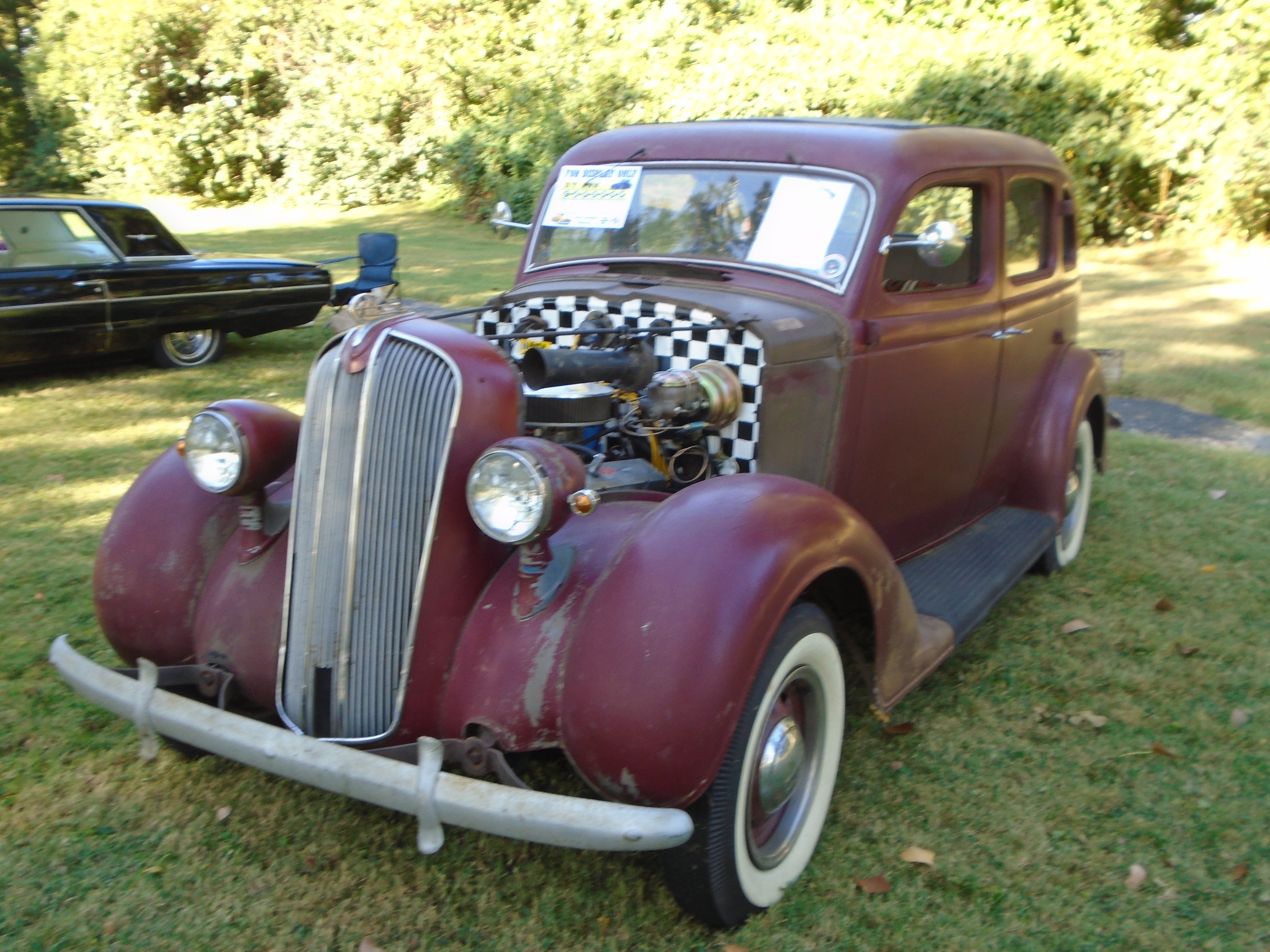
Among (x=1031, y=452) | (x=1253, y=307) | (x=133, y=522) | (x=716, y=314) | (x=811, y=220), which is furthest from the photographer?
(x=1253, y=307)

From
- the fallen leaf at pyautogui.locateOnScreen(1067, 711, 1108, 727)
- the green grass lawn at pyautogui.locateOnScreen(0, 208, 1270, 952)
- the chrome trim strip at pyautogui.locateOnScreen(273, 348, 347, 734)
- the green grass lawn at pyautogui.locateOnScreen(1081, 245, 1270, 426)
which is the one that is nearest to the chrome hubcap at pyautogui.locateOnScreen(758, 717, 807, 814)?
the green grass lawn at pyautogui.locateOnScreen(0, 208, 1270, 952)

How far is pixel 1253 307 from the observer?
1060cm

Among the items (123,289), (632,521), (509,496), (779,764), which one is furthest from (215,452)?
(123,289)

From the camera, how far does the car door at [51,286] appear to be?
6840 millimetres

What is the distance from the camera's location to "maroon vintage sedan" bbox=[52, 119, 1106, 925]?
215 centimetres

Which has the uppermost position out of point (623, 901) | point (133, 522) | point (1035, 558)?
point (133, 522)

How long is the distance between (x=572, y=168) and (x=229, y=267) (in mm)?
5094

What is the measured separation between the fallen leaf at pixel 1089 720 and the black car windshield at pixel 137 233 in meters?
7.06

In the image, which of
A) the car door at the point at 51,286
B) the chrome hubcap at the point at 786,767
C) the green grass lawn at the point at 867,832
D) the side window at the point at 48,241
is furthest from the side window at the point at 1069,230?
the side window at the point at 48,241

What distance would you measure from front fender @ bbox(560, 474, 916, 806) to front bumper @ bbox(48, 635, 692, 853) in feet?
0.32

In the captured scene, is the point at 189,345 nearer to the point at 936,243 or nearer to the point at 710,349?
the point at 710,349

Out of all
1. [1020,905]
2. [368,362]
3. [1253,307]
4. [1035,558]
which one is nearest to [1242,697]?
[1035,558]

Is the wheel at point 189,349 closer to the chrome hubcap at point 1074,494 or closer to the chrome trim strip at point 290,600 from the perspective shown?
the chrome trim strip at point 290,600

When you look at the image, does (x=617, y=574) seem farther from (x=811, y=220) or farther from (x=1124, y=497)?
(x=1124, y=497)
